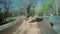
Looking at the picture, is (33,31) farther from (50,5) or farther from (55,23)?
(50,5)

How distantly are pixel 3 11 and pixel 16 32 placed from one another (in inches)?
14.8

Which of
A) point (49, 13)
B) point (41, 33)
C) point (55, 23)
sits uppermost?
point (49, 13)

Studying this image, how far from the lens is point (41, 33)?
1578 millimetres

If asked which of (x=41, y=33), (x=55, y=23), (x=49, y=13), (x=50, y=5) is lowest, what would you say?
(x=41, y=33)

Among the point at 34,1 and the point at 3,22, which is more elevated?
the point at 34,1

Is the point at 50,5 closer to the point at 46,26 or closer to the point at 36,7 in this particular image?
the point at 36,7

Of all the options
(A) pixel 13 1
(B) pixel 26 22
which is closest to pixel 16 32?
(B) pixel 26 22

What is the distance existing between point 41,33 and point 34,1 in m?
0.49

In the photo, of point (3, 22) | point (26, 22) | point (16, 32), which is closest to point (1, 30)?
point (3, 22)

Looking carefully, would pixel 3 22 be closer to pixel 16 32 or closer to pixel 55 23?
pixel 16 32

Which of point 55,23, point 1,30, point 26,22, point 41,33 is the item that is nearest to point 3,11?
point 1,30

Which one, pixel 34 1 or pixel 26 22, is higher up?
pixel 34 1

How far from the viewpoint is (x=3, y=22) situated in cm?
164

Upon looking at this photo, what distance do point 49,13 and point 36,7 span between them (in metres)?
0.21
